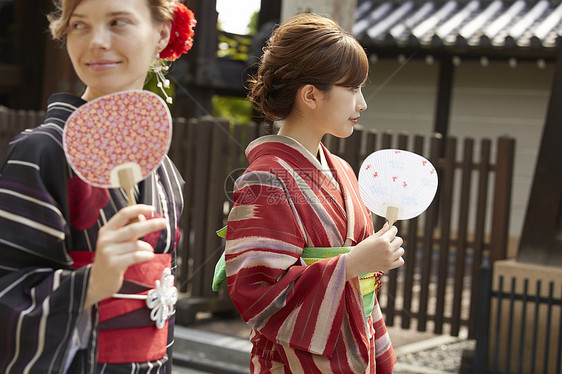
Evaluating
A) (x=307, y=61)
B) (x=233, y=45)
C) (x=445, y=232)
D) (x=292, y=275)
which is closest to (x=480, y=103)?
(x=233, y=45)

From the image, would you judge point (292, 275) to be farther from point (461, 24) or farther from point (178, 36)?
point (461, 24)

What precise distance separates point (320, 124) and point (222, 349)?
3.04m

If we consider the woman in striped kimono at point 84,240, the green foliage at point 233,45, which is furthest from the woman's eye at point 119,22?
the green foliage at point 233,45

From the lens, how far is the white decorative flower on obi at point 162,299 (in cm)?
155

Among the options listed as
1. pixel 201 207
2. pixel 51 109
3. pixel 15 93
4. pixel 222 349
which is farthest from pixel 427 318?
pixel 15 93

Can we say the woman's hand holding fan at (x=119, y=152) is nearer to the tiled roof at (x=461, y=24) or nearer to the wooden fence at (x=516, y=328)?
the wooden fence at (x=516, y=328)

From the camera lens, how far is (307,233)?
1.87 m

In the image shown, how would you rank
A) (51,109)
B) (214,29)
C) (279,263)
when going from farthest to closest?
1. (214,29)
2. (279,263)
3. (51,109)

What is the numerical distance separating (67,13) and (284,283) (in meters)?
0.88

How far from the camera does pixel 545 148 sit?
420cm

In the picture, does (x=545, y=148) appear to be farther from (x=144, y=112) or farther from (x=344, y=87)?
(x=144, y=112)

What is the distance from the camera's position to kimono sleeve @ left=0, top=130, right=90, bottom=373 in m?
1.33

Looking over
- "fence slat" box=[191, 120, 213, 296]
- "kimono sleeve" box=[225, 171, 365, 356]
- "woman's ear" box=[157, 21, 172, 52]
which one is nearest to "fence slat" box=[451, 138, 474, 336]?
→ "fence slat" box=[191, 120, 213, 296]

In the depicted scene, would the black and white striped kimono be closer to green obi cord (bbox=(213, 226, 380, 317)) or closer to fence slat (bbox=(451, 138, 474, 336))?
green obi cord (bbox=(213, 226, 380, 317))
